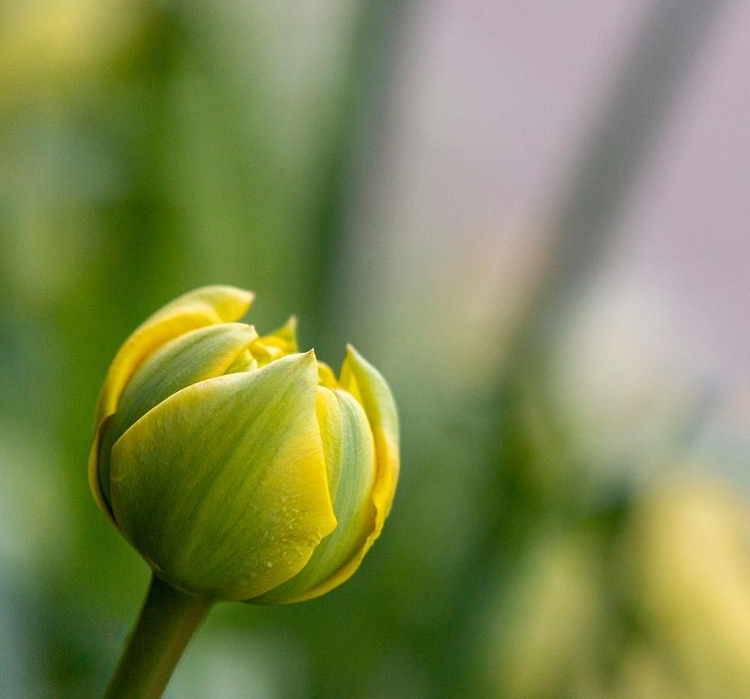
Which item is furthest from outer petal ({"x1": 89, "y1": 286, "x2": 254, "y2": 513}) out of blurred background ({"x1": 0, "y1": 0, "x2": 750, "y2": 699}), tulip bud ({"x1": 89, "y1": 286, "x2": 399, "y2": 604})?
blurred background ({"x1": 0, "y1": 0, "x2": 750, "y2": 699})

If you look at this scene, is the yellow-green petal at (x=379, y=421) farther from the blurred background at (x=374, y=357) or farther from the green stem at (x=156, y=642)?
the blurred background at (x=374, y=357)

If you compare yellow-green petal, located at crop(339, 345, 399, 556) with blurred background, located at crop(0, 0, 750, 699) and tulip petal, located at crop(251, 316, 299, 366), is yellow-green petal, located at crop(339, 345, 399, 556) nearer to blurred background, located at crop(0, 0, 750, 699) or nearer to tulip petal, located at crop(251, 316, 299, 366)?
tulip petal, located at crop(251, 316, 299, 366)

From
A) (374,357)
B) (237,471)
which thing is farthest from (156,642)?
(374,357)

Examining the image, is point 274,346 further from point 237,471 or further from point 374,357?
point 374,357

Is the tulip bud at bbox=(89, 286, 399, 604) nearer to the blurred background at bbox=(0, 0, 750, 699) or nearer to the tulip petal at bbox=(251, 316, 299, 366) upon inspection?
the tulip petal at bbox=(251, 316, 299, 366)

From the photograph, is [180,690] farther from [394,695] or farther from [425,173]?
[425,173]

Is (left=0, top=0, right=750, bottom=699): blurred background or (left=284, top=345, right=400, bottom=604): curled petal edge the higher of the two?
(left=284, top=345, right=400, bottom=604): curled petal edge

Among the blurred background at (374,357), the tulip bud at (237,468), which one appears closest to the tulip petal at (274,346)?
the tulip bud at (237,468)

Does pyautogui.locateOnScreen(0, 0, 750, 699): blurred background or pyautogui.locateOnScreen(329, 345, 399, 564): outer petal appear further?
pyautogui.locateOnScreen(0, 0, 750, 699): blurred background
